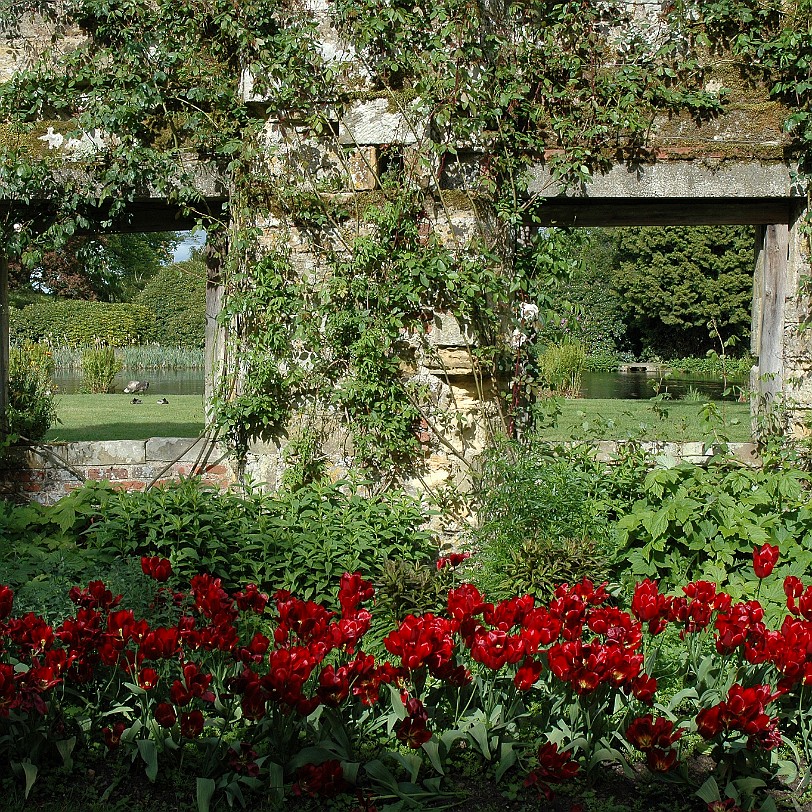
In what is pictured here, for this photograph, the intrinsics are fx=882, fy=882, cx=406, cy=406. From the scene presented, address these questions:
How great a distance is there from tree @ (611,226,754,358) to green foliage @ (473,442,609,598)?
2028cm

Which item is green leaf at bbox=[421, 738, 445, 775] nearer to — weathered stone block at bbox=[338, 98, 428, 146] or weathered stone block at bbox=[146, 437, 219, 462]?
weathered stone block at bbox=[146, 437, 219, 462]

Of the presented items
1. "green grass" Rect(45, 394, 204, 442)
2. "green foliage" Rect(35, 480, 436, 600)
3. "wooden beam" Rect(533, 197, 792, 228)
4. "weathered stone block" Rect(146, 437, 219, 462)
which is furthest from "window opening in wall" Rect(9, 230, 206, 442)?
"wooden beam" Rect(533, 197, 792, 228)

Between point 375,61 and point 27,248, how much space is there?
2356 mm

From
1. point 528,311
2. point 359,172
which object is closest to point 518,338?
point 528,311

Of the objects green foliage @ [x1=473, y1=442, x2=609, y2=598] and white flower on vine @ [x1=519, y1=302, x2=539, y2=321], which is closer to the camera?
green foliage @ [x1=473, y1=442, x2=609, y2=598]

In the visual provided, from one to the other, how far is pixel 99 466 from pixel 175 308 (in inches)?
891

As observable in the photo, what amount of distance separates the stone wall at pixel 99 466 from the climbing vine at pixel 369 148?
47 cm

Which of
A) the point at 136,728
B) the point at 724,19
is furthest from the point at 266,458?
the point at 724,19

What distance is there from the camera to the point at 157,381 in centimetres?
1741

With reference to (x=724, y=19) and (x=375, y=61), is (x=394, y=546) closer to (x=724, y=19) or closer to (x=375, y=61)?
(x=375, y=61)

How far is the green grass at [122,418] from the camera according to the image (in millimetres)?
8898

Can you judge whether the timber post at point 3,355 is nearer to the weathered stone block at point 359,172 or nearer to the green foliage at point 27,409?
the green foliage at point 27,409

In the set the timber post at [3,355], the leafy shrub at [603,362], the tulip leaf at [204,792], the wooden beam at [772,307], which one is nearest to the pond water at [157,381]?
the timber post at [3,355]

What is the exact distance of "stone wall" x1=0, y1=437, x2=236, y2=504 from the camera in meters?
5.47
